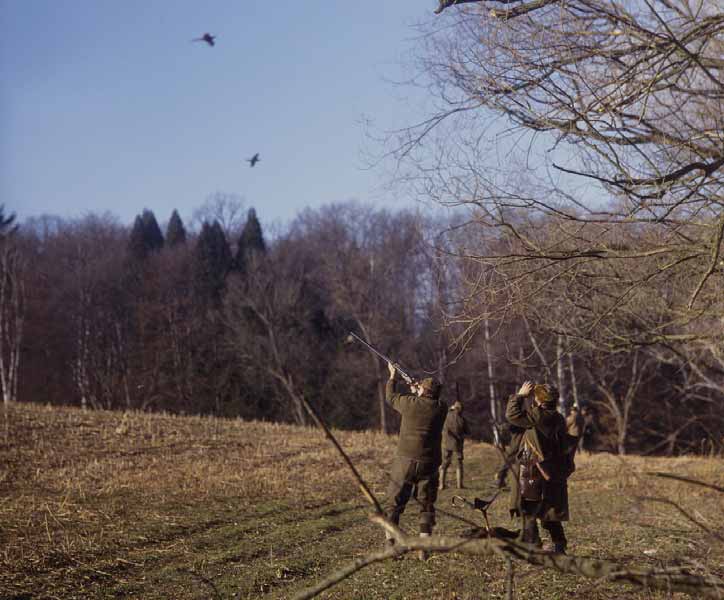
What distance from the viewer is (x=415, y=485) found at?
875 centimetres

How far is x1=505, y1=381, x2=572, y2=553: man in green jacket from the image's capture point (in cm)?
828

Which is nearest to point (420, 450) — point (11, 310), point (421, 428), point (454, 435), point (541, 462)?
point (421, 428)

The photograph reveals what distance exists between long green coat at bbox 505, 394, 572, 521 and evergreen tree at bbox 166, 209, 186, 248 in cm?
5862

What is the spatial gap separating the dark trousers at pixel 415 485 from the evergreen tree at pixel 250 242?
47.3 m

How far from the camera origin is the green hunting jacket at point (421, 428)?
8719mm

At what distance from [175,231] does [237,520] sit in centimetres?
5811

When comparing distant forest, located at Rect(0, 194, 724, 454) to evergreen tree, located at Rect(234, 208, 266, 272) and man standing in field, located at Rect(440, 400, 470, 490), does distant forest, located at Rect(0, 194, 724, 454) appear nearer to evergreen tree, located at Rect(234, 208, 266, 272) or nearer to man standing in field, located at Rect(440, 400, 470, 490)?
evergreen tree, located at Rect(234, 208, 266, 272)

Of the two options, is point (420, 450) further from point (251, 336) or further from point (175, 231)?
point (175, 231)

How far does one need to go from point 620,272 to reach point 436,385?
2.74 metres

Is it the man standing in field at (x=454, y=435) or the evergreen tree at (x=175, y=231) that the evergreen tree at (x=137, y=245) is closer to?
→ the evergreen tree at (x=175, y=231)

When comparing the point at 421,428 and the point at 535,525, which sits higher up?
the point at 421,428

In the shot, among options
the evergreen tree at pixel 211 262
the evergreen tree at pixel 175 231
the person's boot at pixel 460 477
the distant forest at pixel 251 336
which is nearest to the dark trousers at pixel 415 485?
the person's boot at pixel 460 477

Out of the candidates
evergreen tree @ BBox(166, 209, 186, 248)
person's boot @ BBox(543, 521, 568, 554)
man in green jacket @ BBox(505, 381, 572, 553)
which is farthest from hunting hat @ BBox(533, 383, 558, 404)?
evergreen tree @ BBox(166, 209, 186, 248)

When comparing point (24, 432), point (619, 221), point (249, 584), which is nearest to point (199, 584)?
point (249, 584)
